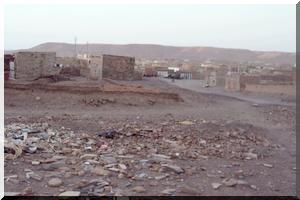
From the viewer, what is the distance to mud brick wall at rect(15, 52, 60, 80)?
72.2ft

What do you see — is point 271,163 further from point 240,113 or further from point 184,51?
point 184,51

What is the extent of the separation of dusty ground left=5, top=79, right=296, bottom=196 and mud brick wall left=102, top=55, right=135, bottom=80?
12138 millimetres

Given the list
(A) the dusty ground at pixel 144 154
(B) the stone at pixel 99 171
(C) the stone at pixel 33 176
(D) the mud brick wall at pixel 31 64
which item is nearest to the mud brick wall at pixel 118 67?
(D) the mud brick wall at pixel 31 64

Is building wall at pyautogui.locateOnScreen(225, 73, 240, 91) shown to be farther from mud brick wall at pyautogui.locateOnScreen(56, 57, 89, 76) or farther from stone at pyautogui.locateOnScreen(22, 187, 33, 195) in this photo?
stone at pyautogui.locateOnScreen(22, 187, 33, 195)

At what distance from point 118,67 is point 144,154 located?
20055mm

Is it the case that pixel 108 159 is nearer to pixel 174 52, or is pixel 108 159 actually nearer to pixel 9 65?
pixel 9 65

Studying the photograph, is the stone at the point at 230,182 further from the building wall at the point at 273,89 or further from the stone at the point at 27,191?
the building wall at the point at 273,89

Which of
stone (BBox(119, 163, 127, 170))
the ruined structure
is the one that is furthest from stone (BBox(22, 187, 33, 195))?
the ruined structure

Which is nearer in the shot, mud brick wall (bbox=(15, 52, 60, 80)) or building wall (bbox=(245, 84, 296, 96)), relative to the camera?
mud brick wall (bbox=(15, 52, 60, 80))

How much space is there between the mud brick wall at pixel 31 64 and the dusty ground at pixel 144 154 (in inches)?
328

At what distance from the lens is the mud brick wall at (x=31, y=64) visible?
22016mm

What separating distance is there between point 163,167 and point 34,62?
17.3m

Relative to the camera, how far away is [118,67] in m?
27.2

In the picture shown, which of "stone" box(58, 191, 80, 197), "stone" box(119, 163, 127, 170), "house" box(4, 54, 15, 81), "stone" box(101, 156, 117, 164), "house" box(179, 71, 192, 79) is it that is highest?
"house" box(179, 71, 192, 79)
